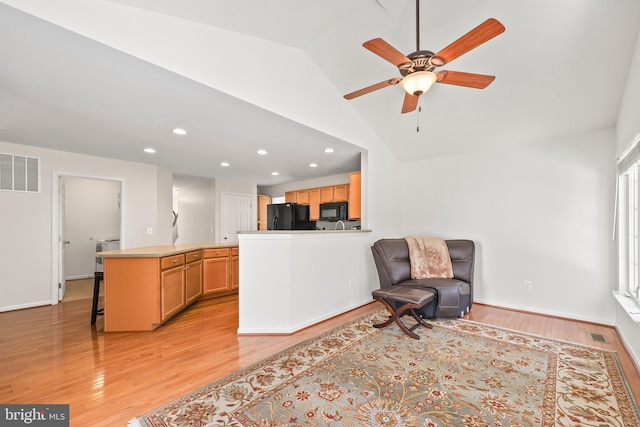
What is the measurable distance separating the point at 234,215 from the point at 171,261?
3272 millimetres

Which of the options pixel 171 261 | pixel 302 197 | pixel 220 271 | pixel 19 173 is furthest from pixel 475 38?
pixel 19 173

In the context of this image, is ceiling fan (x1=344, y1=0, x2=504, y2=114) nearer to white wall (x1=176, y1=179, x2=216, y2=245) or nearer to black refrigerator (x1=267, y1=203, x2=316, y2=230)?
black refrigerator (x1=267, y1=203, x2=316, y2=230)

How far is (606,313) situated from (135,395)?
15.6 feet

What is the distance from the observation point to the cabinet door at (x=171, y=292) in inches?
122

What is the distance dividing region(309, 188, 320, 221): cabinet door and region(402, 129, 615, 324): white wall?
2463 mm

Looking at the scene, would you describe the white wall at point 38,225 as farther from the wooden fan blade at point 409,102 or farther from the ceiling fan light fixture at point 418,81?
the ceiling fan light fixture at point 418,81

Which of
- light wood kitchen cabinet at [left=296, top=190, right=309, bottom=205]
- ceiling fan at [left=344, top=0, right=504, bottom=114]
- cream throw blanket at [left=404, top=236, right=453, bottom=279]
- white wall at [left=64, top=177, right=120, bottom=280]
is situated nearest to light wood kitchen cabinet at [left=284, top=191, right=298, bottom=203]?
light wood kitchen cabinet at [left=296, top=190, right=309, bottom=205]

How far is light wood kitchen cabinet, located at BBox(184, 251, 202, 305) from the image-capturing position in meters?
3.73

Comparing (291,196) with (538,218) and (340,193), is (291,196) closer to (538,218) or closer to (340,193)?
(340,193)

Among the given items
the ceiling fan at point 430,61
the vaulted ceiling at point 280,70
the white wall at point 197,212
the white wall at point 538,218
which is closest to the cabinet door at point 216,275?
the vaulted ceiling at point 280,70

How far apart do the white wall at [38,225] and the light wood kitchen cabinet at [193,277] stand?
1640 mm

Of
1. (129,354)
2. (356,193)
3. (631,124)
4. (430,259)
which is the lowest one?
(129,354)

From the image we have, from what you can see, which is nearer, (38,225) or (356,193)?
(38,225)

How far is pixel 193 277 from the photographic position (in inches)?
154
